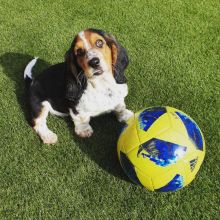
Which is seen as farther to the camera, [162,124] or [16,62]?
[16,62]

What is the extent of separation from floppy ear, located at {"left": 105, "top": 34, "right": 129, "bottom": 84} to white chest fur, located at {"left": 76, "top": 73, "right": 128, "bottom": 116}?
72 millimetres

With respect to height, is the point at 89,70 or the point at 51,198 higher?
the point at 89,70

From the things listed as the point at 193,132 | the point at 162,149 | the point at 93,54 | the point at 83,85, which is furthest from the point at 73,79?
the point at 193,132

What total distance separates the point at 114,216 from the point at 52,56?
2.80 meters

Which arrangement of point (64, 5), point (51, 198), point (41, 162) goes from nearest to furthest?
point (51, 198)
point (41, 162)
point (64, 5)

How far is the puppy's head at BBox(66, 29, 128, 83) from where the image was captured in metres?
3.72

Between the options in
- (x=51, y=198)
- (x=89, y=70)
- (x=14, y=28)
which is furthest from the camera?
(x=14, y=28)

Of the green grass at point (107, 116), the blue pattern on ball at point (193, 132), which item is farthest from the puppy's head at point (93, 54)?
the green grass at point (107, 116)

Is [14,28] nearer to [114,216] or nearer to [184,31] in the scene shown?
[184,31]

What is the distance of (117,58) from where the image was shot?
4.06 meters

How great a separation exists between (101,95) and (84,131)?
61cm

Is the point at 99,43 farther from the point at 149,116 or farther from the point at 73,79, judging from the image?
the point at 149,116

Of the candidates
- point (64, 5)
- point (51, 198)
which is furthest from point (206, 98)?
point (64, 5)

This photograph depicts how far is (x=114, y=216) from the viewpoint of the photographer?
12.8 ft
